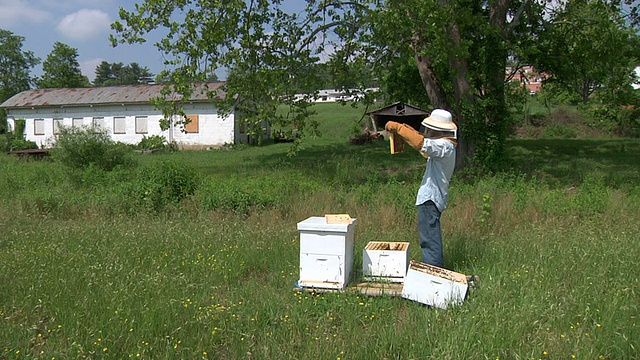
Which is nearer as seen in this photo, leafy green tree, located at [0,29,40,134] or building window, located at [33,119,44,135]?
building window, located at [33,119,44,135]

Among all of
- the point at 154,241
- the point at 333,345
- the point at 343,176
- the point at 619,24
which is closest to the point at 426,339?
the point at 333,345

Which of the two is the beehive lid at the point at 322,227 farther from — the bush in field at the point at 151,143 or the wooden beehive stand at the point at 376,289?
the bush in field at the point at 151,143

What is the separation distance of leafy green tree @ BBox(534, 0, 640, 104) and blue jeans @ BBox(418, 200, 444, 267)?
10.8 metres

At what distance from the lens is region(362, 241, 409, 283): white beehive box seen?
596cm

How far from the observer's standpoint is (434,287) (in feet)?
17.2

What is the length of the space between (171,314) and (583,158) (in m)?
→ 20.3

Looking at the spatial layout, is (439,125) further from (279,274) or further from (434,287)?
(279,274)

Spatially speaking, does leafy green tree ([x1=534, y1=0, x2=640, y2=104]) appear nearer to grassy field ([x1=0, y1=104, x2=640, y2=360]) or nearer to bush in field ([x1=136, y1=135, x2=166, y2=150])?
grassy field ([x1=0, y1=104, x2=640, y2=360])

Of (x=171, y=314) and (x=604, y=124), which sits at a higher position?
(x=604, y=124)

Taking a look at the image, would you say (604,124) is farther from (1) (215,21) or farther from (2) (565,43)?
(1) (215,21)

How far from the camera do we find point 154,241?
7605 mm

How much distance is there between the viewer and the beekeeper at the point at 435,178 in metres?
5.67

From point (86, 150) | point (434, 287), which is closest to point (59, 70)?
point (86, 150)

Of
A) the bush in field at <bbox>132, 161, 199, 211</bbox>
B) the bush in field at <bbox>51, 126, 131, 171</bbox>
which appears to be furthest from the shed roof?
the bush in field at <bbox>51, 126, 131, 171</bbox>
